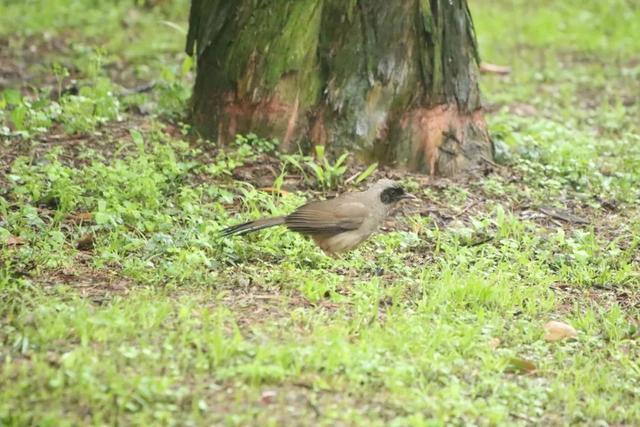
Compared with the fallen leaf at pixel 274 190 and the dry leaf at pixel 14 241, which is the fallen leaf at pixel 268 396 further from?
the fallen leaf at pixel 274 190

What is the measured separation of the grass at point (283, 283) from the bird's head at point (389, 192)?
1.01ft

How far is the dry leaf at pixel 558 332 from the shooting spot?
5.95 metres

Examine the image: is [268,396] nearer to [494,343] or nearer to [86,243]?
[494,343]

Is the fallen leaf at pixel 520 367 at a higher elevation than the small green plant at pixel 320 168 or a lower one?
lower

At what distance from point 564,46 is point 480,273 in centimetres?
893

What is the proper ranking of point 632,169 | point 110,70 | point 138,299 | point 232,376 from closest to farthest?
point 232,376
point 138,299
point 632,169
point 110,70

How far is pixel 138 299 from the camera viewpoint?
5.74m

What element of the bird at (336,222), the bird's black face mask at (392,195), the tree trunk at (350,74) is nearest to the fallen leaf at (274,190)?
the tree trunk at (350,74)

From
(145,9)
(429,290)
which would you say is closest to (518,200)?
(429,290)

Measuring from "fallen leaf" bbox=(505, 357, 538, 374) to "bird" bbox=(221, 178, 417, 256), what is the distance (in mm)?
1736

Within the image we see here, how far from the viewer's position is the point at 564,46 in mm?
14852

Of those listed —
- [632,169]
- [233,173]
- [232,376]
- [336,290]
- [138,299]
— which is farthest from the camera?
[632,169]

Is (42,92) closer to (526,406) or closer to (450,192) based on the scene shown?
(450,192)

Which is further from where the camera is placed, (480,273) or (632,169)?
(632,169)
